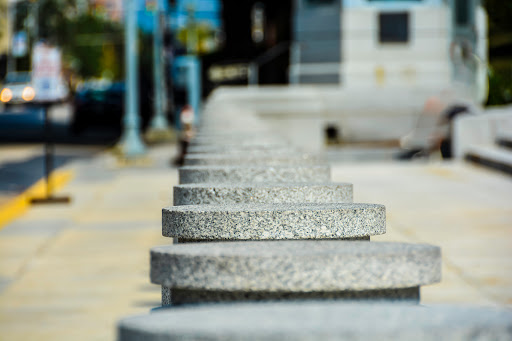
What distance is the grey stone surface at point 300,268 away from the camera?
2.18 meters

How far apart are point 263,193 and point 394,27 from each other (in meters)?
17.9

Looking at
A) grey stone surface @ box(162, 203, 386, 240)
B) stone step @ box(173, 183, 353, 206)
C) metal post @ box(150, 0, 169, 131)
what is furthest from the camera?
metal post @ box(150, 0, 169, 131)

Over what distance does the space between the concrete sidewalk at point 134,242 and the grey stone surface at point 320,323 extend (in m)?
4.29

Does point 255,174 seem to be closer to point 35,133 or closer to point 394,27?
point 394,27

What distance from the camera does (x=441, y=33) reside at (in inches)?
811

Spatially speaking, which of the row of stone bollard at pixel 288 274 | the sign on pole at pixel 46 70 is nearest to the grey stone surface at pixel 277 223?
the row of stone bollard at pixel 288 274

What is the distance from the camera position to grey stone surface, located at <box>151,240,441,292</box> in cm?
218

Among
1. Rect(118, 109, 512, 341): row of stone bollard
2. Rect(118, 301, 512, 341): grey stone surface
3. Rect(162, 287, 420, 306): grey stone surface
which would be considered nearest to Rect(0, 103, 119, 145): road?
Rect(118, 109, 512, 341): row of stone bollard

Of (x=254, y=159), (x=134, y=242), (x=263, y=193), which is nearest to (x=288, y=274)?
(x=263, y=193)

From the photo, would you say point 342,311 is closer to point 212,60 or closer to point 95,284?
point 95,284

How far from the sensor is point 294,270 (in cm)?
217

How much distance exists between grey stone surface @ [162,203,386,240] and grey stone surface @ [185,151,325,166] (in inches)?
61.2

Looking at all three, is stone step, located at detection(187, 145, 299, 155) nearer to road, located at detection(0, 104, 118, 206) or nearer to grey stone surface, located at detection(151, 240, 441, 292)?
grey stone surface, located at detection(151, 240, 441, 292)

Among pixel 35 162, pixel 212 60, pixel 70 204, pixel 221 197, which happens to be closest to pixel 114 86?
pixel 212 60
